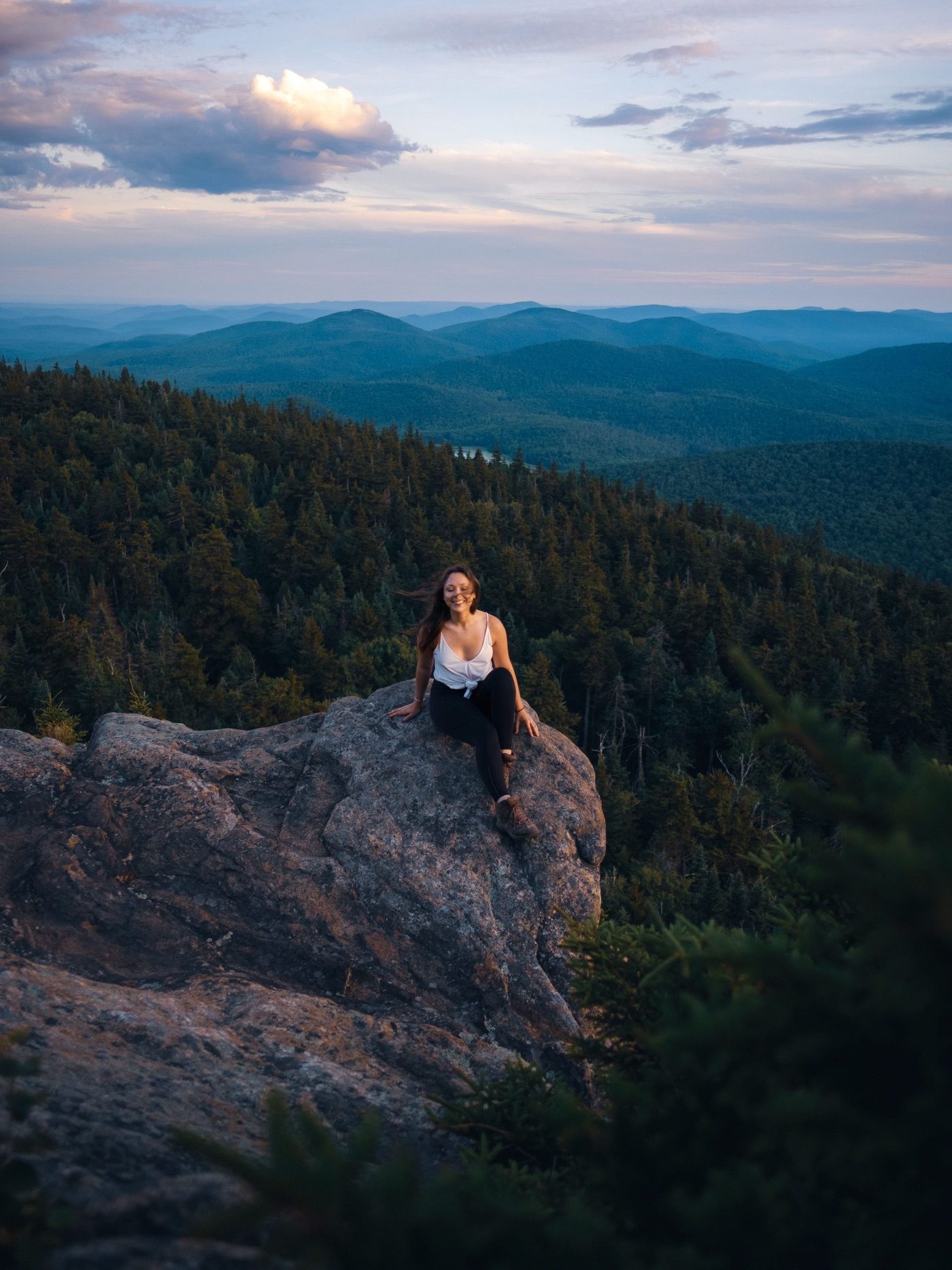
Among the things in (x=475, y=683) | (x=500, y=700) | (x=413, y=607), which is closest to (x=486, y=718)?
(x=500, y=700)

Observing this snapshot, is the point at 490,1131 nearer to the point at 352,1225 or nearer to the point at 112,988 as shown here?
the point at 352,1225

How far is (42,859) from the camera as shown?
8.46 meters

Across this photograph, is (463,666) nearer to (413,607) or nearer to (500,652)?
(500,652)

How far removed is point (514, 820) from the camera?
884cm

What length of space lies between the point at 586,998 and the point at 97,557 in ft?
235

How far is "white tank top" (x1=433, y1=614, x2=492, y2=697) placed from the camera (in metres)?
9.13

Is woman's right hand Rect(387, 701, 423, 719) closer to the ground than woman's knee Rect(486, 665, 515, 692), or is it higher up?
closer to the ground

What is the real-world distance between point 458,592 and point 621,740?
50719 mm

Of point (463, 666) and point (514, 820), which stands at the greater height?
point (463, 666)

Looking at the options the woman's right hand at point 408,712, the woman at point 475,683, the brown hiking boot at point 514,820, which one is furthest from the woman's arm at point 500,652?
the woman's right hand at point 408,712

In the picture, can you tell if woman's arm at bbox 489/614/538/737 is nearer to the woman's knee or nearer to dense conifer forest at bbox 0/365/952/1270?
the woman's knee

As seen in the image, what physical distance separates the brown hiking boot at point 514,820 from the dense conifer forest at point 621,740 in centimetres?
217

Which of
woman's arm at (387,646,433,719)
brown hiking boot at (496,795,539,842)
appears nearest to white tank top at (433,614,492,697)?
woman's arm at (387,646,433,719)

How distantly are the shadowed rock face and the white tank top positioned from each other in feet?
3.18
